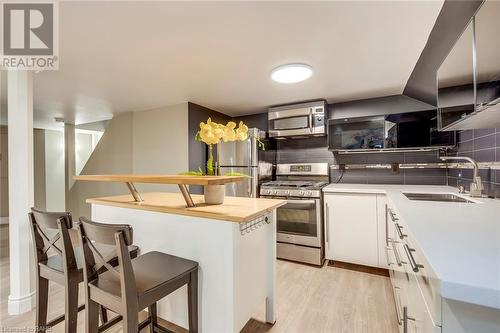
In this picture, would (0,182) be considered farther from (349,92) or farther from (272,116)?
(349,92)

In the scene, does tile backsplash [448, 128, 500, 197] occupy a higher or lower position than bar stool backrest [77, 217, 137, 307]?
higher

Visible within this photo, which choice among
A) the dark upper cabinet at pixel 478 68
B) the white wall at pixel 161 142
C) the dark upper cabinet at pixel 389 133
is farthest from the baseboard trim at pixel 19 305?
the dark upper cabinet at pixel 389 133

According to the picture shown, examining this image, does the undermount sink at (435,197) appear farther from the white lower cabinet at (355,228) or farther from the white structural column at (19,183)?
the white structural column at (19,183)

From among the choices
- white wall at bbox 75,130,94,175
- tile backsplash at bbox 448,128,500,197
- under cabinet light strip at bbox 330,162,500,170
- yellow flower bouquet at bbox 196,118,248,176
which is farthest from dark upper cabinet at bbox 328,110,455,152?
white wall at bbox 75,130,94,175

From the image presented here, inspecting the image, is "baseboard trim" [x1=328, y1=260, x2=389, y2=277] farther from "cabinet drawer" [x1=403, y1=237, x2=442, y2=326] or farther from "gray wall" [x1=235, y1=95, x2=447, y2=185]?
"cabinet drawer" [x1=403, y1=237, x2=442, y2=326]

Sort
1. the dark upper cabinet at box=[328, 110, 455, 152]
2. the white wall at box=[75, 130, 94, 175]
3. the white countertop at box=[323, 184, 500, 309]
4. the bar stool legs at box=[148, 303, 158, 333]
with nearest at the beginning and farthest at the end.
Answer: the white countertop at box=[323, 184, 500, 309]
the bar stool legs at box=[148, 303, 158, 333]
the dark upper cabinet at box=[328, 110, 455, 152]
the white wall at box=[75, 130, 94, 175]

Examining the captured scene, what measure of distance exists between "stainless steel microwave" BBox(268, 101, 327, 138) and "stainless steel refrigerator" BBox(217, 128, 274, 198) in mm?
263

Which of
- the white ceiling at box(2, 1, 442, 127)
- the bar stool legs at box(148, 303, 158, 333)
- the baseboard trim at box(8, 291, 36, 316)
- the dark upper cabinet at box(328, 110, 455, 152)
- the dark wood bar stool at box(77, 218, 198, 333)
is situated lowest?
the baseboard trim at box(8, 291, 36, 316)

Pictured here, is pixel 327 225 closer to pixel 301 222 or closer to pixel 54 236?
pixel 301 222

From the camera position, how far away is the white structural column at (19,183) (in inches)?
75.2

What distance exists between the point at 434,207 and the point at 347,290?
4.24ft

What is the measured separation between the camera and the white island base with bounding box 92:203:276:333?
136 centimetres

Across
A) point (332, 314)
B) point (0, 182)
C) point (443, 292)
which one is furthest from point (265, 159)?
point (0, 182)

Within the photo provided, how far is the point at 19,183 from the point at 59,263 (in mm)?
933
